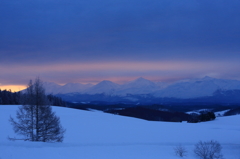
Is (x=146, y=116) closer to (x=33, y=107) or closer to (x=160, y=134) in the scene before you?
(x=160, y=134)

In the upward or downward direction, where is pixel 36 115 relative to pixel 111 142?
upward

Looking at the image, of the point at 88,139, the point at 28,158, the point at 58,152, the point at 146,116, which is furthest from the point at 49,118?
the point at 146,116

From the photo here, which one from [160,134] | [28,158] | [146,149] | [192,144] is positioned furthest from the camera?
[160,134]

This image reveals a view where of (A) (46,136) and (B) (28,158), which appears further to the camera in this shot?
(A) (46,136)

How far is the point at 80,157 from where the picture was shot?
1612 cm

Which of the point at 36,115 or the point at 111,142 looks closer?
the point at 36,115

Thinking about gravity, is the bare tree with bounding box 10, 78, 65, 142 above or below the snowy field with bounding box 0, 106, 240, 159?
above

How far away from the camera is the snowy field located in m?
16.2

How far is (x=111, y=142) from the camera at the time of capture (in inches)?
1065

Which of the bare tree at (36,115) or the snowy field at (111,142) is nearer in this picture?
the snowy field at (111,142)

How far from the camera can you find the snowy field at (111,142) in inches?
638

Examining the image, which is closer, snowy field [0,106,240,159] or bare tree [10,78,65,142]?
snowy field [0,106,240,159]

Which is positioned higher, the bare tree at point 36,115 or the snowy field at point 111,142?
the bare tree at point 36,115

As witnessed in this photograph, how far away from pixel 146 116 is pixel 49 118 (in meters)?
85.4
